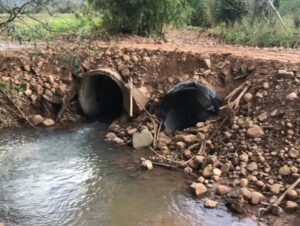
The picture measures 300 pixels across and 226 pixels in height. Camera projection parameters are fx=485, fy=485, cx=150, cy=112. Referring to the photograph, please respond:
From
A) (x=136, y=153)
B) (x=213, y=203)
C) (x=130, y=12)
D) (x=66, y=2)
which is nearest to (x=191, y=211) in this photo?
(x=213, y=203)

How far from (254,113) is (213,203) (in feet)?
7.32

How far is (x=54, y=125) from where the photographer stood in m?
9.77

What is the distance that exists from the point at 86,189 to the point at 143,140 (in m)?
1.85

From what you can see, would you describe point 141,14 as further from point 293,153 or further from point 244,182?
point 244,182

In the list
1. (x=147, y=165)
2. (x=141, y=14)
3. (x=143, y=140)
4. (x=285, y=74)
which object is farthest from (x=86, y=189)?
(x=141, y=14)

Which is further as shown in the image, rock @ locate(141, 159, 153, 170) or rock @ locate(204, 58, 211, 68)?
rock @ locate(204, 58, 211, 68)

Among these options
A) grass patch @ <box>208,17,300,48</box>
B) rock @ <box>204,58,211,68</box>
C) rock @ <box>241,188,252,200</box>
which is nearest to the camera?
rock @ <box>241,188,252,200</box>

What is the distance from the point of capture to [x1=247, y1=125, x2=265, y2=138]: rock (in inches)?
302

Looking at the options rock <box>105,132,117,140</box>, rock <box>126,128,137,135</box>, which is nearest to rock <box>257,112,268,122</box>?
rock <box>126,128,137,135</box>

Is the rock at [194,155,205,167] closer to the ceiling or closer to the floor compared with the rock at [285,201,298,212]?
closer to the ceiling

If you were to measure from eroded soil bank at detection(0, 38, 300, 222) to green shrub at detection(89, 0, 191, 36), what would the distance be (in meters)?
1.69

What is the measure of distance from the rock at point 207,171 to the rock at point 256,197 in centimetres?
87

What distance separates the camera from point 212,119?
27.9 feet

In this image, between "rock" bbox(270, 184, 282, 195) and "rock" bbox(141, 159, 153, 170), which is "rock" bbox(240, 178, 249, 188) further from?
"rock" bbox(141, 159, 153, 170)
